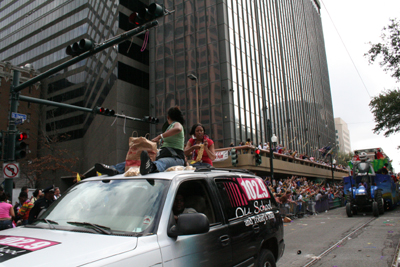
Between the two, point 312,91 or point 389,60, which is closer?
point 389,60

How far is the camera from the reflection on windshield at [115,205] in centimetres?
266

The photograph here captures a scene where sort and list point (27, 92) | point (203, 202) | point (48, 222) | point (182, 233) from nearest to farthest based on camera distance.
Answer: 1. point (182, 233)
2. point (48, 222)
3. point (203, 202)
4. point (27, 92)

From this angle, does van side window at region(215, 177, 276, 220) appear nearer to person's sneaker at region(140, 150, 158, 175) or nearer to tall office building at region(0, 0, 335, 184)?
person's sneaker at region(140, 150, 158, 175)

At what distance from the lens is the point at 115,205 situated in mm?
2824

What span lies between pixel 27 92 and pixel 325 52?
7419cm

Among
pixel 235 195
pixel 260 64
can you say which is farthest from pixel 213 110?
pixel 235 195

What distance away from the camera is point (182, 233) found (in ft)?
8.37

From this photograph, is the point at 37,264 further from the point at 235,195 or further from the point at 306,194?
the point at 306,194

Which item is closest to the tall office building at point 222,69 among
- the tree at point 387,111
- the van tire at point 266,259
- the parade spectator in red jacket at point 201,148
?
the tree at point 387,111

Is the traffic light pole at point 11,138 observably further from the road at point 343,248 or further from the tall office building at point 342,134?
the tall office building at point 342,134

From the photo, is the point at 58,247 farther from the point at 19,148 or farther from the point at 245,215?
the point at 19,148

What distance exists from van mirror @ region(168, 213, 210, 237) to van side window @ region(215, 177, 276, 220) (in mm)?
930

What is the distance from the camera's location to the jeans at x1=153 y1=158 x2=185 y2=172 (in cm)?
357

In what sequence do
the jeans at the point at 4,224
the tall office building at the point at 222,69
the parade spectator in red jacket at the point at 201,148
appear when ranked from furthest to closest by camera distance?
the tall office building at the point at 222,69, the jeans at the point at 4,224, the parade spectator in red jacket at the point at 201,148
